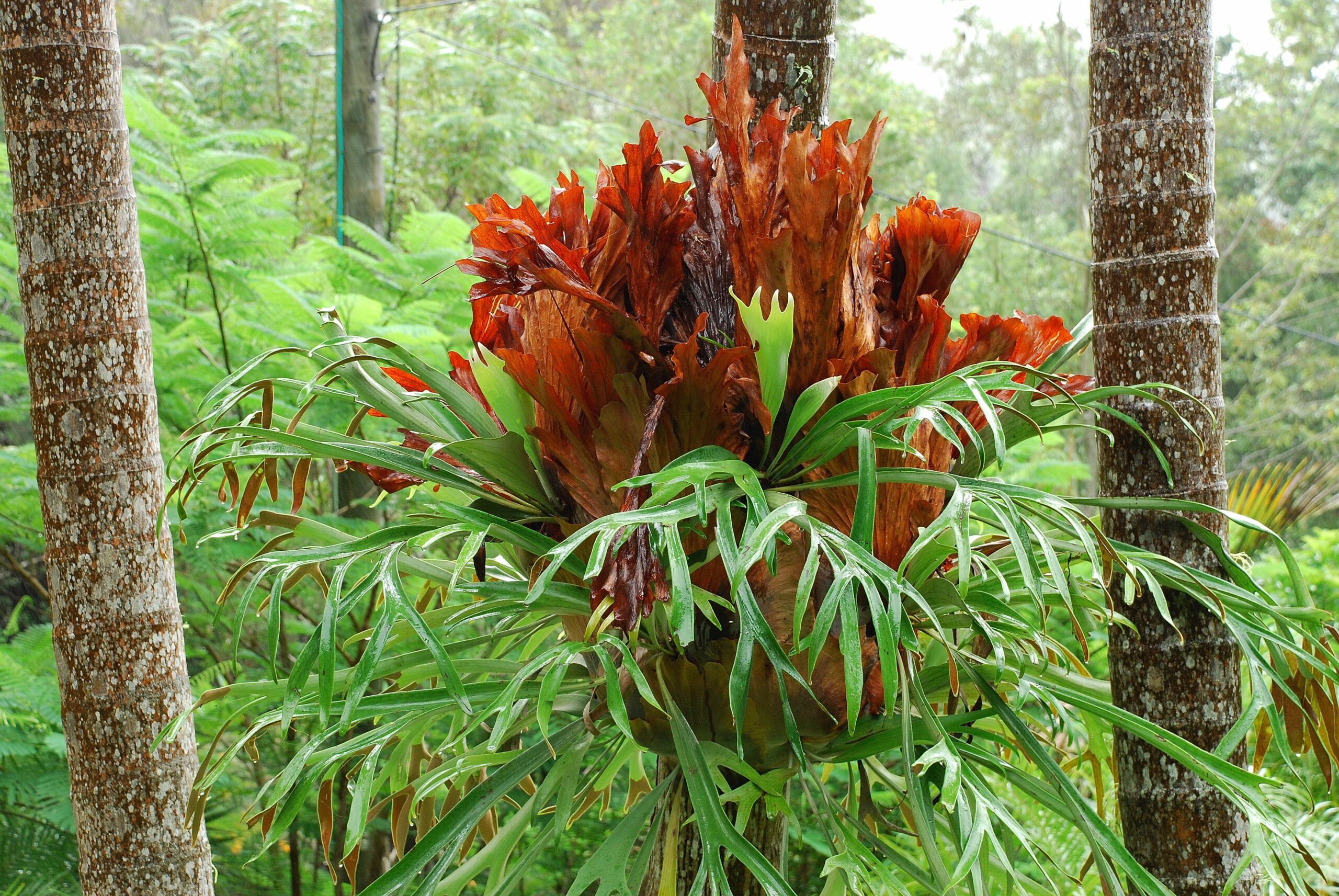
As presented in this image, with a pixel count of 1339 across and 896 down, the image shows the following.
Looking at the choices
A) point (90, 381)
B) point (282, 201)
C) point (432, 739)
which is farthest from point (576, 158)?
point (90, 381)

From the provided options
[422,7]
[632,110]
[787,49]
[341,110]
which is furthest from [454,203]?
[787,49]

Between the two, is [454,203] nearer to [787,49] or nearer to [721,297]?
[787,49]

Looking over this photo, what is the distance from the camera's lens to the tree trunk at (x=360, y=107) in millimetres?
2926

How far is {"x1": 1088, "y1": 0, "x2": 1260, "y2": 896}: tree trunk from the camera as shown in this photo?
96cm

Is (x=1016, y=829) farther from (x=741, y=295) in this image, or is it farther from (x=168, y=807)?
(x=168, y=807)

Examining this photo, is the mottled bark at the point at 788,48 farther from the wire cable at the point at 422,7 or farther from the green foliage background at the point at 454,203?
the wire cable at the point at 422,7

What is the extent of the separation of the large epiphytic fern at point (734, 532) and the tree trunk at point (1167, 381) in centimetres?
8

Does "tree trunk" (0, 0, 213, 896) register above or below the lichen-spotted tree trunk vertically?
below

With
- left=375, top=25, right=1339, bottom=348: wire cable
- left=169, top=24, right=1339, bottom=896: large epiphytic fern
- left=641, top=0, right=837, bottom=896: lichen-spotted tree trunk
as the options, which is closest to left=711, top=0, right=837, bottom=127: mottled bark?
left=641, top=0, right=837, bottom=896: lichen-spotted tree trunk

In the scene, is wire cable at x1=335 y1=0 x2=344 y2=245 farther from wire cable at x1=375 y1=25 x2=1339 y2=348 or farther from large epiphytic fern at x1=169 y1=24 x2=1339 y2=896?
large epiphytic fern at x1=169 y1=24 x2=1339 y2=896

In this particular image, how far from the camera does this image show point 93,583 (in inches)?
39.5

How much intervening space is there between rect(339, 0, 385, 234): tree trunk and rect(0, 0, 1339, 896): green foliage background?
0.18 metres

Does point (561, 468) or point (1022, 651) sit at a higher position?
point (561, 468)

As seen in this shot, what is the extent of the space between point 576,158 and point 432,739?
5333 mm
